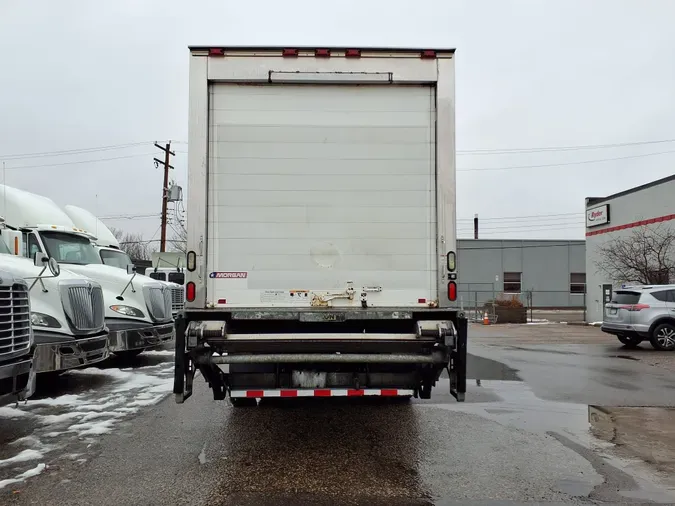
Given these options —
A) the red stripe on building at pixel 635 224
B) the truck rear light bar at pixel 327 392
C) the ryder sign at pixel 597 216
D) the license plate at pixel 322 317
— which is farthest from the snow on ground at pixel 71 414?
the ryder sign at pixel 597 216

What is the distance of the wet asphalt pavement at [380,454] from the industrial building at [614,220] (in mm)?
15862

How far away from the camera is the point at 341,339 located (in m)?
5.27

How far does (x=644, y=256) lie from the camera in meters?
22.2

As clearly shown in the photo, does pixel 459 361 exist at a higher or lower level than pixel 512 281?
lower

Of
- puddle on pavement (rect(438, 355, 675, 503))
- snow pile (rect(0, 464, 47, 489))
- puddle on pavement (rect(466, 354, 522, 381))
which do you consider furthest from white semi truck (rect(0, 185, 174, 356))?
puddle on pavement (rect(466, 354, 522, 381))

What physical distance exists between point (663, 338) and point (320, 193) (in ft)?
40.9

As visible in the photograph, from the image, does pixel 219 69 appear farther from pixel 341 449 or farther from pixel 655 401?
pixel 655 401

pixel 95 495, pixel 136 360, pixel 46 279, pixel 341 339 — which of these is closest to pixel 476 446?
pixel 341 339

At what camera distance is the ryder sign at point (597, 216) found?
25844mm

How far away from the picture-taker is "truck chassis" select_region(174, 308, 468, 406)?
5254mm

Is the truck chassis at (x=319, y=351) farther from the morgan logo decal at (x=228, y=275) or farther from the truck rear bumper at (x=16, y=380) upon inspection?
the truck rear bumper at (x=16, y=380)

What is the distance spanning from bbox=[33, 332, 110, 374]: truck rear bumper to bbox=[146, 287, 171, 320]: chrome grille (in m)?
3.27

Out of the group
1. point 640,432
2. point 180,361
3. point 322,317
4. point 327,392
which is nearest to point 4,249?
point 180,361

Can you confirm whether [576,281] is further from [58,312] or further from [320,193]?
[320,193]
